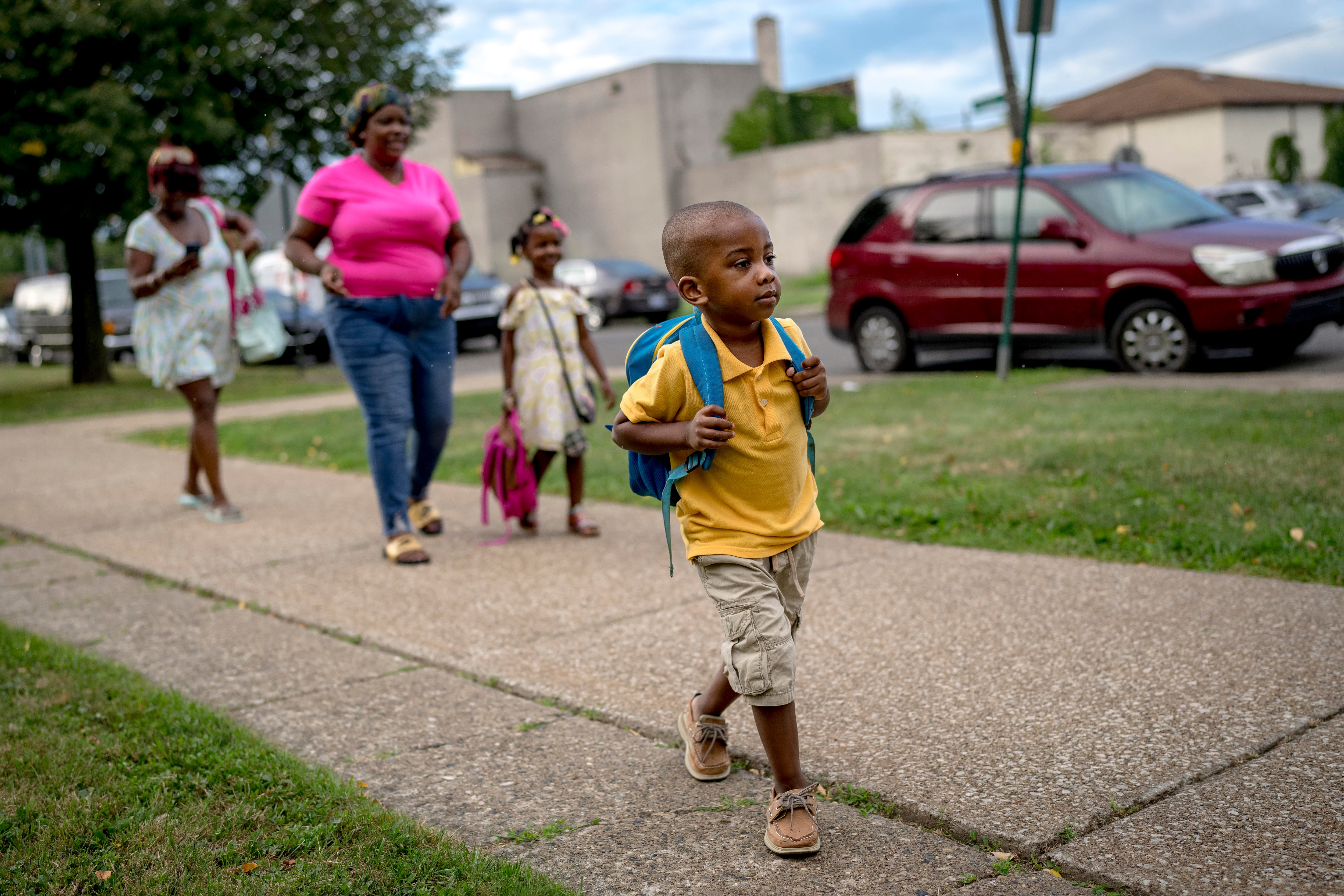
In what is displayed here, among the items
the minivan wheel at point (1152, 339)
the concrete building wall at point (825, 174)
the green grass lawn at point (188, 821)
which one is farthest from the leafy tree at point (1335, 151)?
the green grass lawn at point (188, 821)

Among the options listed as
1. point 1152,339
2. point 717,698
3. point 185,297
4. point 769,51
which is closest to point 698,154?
point 769,51

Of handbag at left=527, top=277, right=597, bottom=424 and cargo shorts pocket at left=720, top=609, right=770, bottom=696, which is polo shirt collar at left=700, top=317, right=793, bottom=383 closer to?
cargo shorts pocket at left=720, top=609, right=770, bottom=696

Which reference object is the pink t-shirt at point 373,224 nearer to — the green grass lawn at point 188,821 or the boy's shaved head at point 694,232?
the green grass lawn at point 188,821

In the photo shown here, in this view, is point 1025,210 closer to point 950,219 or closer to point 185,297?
→ point 950,219

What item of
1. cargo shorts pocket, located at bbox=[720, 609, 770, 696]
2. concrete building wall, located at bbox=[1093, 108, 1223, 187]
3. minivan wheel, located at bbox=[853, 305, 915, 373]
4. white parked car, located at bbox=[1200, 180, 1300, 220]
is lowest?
cargo shorts pocket, located at bbox=[720, 609, 770, 696]

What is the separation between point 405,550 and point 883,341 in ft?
22.3

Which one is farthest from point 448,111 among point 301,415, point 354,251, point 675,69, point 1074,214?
point 354,251

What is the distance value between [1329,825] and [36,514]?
7.12m

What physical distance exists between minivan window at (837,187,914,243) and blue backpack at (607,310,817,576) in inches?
346

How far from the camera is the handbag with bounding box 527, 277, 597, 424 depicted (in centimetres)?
568

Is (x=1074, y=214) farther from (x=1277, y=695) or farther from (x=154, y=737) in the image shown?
(x=154, y=737)

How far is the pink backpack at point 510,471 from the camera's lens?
574cm

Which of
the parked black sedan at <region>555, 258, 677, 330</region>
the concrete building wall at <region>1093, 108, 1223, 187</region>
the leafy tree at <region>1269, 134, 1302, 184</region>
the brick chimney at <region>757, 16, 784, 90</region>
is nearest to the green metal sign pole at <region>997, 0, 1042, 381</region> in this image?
the parked black sedan at <region>555, 258, 677, 330</region>

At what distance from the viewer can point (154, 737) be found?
337 cm
